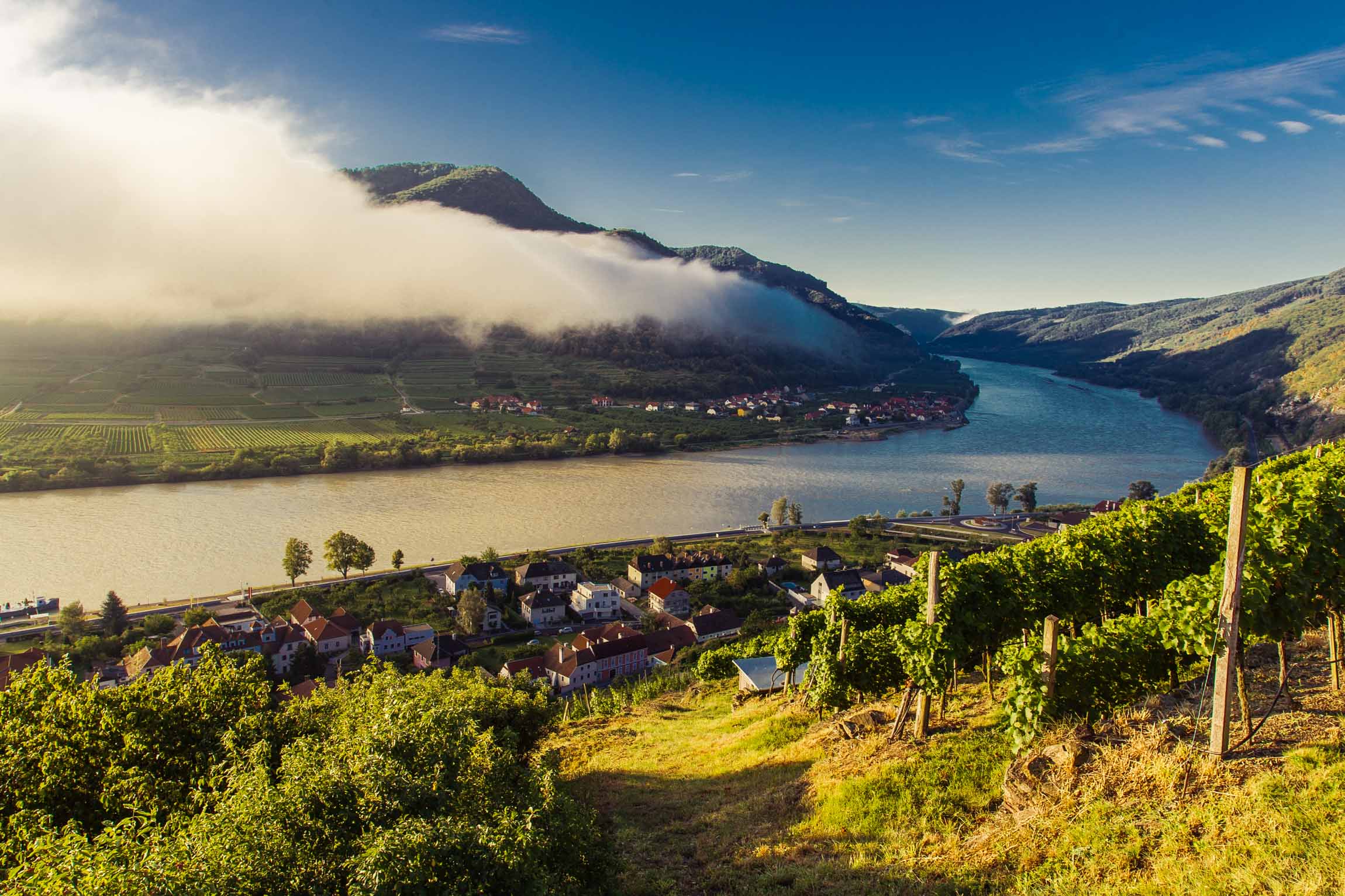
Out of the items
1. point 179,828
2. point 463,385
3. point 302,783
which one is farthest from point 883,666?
point 463,385

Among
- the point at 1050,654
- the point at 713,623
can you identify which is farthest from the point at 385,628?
the point at 1050,654

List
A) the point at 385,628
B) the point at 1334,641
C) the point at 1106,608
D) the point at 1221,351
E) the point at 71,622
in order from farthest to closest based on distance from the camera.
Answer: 1. the point at 1221,351
2. the point at 385,628
3. the point at 71,622
4. the point at 1106,608
5. the point at 1334,641

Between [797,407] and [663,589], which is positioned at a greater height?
[797,407]

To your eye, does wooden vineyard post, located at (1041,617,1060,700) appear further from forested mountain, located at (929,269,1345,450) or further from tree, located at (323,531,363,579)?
forested mountain, located at (929,269,1345,450)

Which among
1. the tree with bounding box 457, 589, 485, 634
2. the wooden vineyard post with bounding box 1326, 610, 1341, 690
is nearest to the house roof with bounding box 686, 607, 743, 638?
the tree with bounding box 457, 589, 485, 634

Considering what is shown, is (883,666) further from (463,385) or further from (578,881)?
(463,385)

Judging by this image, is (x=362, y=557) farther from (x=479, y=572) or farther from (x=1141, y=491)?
(x=1141, y=491)
